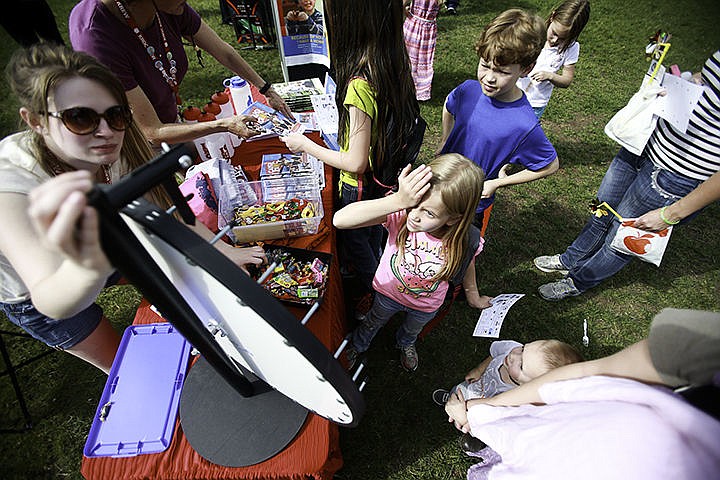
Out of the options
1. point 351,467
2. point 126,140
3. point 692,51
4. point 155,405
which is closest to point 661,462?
point 155,405

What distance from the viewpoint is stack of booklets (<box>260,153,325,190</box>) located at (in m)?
2.17

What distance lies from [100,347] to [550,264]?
3.19m

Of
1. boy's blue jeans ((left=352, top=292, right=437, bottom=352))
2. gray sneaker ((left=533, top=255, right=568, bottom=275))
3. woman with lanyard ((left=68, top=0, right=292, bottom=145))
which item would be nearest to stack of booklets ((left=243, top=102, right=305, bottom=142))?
woman with lanyard ((left=68, top=0, right=292, bottom=145))

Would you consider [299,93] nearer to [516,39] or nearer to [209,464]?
[516,39]

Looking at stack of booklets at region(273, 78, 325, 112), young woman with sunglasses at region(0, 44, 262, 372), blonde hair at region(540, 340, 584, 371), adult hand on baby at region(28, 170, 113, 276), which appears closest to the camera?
adult hand on baby at region(28, 170, 113, 276)

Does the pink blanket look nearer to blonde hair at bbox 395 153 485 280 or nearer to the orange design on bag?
blonde hair at bbox 395 153 485 280

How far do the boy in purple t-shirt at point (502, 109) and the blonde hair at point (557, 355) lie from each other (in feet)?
3.18

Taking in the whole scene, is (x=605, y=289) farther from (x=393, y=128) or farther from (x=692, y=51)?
(x=692, y=51)

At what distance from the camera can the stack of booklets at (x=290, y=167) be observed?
2.17m

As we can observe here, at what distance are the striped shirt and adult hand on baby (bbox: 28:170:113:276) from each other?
2471mm

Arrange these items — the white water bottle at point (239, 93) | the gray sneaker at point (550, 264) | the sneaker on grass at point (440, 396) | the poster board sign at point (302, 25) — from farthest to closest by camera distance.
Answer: the poster board sign at point (302, 25), the gray sneaker at point (550, 264), the white water bottle at point (239, 93), the sneaker on grass at point (440, 396)

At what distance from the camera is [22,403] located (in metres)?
2.14

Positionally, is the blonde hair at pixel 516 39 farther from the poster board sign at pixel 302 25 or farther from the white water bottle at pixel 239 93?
the poster board sign at pixel 302 25

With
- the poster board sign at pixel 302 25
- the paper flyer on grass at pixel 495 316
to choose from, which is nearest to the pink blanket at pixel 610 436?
the paper flyer on grass at pixel 495 316
